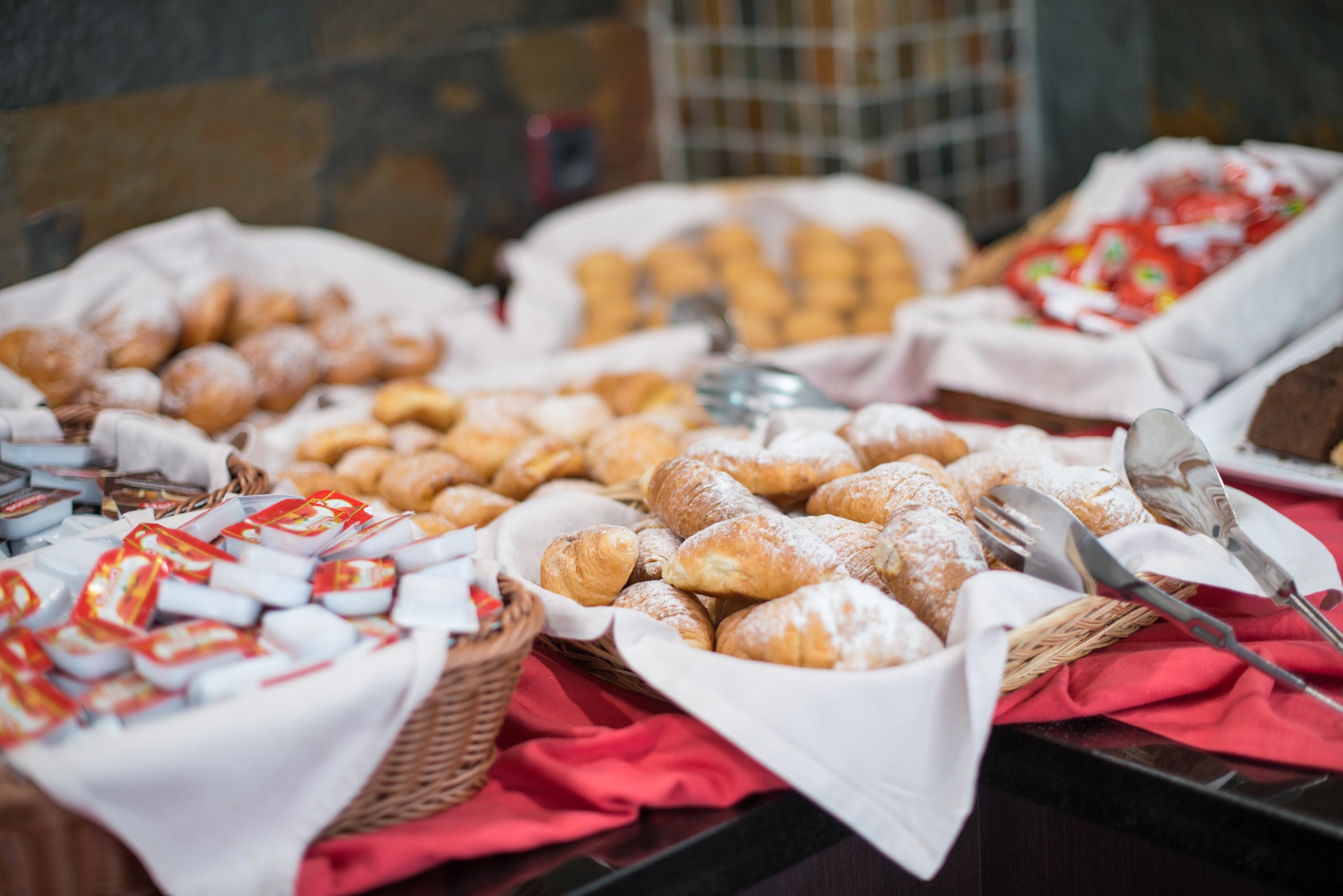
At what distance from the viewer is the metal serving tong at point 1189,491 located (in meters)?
1.09

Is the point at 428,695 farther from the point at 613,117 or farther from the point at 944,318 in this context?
the point at 613,117

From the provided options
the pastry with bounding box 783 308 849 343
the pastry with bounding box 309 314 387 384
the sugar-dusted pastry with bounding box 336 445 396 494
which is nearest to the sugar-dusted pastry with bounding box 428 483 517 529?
the sugar-dusted pastry with bounding box 336 445 396 494

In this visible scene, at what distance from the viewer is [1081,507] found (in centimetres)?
117

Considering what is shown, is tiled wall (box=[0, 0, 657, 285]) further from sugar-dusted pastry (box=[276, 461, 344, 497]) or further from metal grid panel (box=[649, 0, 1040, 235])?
sugar-dusted pastry (box=[276, 461, 344, 497])

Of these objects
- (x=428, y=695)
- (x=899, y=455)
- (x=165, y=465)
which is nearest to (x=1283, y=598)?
(x=899, y=455)

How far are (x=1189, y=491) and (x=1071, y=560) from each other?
0.26m

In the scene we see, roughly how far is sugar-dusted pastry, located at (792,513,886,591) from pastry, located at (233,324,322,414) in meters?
1.13

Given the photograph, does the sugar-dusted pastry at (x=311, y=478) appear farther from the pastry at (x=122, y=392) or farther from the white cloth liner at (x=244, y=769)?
the white cloth liner at (x=244, y=769)

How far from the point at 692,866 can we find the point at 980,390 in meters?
1.17

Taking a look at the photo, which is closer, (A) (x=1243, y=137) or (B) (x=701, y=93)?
(A) (x=1243, y=137)

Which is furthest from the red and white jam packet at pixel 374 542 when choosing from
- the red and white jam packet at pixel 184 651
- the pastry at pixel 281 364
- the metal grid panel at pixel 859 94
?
the metal grid panel at pixel 859 94

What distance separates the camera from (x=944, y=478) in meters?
1.27

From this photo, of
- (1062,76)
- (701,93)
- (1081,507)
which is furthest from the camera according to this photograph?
(701,93)

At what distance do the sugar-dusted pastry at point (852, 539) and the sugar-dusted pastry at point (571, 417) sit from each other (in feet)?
1.73
